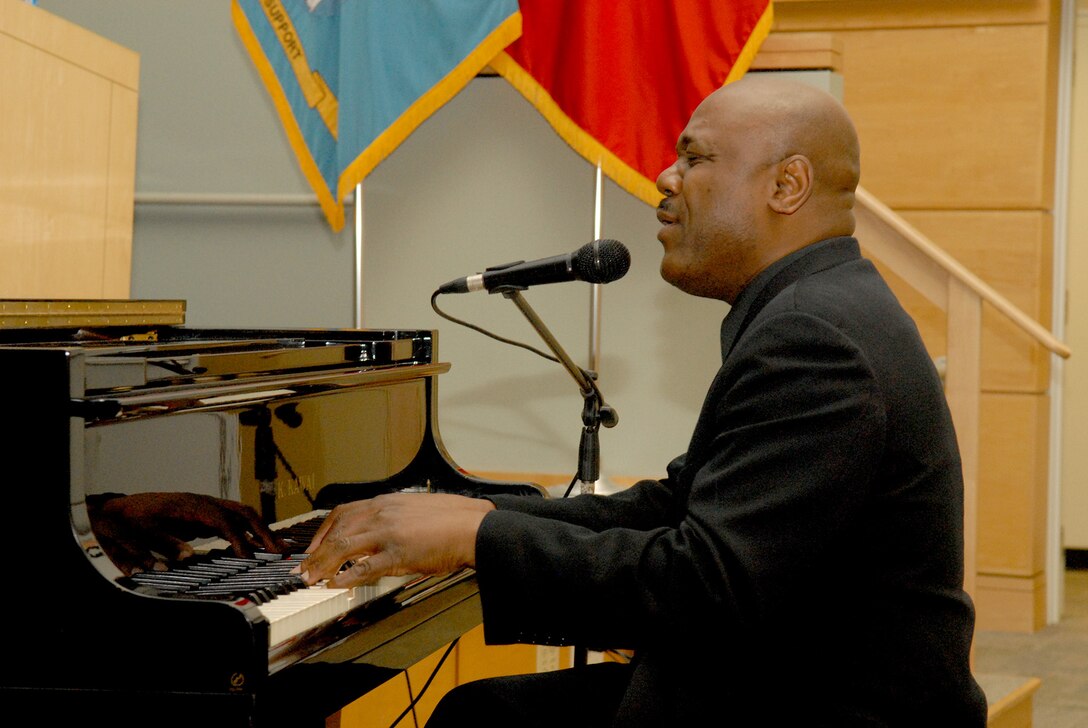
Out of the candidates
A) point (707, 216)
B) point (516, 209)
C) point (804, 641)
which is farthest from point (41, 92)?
point (804, 641)

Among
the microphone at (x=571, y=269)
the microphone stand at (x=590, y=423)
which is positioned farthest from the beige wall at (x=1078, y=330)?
the microphone at (x=571, y=269)

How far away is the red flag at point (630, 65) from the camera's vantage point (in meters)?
3.10

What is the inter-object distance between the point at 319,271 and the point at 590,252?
1614 mm

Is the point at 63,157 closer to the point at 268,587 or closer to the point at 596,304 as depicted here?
the point at 596,304

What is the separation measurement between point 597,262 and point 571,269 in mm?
44

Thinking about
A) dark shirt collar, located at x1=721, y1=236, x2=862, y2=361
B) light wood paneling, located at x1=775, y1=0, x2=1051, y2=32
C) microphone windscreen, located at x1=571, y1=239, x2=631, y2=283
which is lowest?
dark shirt collar, located at x1=721, y1=236, x2=862, y2=361

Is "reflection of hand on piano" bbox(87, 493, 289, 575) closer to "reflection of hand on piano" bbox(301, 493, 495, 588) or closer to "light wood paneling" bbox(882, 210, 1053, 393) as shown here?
"reflection of hand on piano" bbox(301, 493, 495, 588)

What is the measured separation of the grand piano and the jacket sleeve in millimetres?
230

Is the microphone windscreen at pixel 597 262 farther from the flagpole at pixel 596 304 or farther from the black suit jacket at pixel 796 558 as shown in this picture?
the flagpole at pixel 596 304

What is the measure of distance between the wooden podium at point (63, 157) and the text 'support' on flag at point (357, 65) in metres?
0.36

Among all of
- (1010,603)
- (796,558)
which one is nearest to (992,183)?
(1010,603)

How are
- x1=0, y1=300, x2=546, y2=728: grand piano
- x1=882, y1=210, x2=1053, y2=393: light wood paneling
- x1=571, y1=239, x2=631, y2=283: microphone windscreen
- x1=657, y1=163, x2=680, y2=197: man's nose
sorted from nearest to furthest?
x1=0, y1=300, x2=546, y2=728: grand piano
x1=657, y1=163, x2=680, y2=197: man's nose
x1=571, y1=239, x2=631, y2=283: microphone windscreen
x1=882, y1=210, x2=1053, y2=393: light wood paneling

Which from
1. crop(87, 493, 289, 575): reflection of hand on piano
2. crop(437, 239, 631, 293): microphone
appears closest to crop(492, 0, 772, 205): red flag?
crop(437, 239, 631, 293): microphone

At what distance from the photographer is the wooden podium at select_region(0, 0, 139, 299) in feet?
8.50
